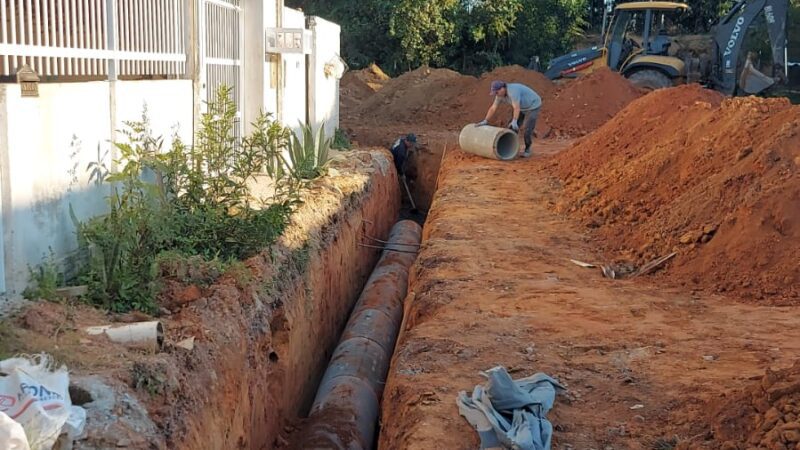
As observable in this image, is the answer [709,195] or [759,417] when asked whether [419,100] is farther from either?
[759,417]

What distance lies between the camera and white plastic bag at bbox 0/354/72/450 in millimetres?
3398

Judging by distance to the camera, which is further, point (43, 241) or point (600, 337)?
point (600, 337)

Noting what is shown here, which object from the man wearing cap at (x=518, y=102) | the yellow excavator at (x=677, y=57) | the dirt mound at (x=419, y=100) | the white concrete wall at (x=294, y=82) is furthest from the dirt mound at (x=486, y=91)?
the white concrete wall at (x=294, y=82)

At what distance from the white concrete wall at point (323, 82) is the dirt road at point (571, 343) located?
623 centimetres

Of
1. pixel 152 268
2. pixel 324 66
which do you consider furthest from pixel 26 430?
pixel 324 66

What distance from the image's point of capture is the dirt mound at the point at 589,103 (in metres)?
20.2

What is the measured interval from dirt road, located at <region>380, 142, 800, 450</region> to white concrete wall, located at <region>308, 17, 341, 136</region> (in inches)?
245

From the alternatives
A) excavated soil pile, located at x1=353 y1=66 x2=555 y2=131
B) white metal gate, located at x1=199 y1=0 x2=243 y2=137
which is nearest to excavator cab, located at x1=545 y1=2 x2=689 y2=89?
excavated soil pile, located at x1=353 y1=66 x2=555 y2=131

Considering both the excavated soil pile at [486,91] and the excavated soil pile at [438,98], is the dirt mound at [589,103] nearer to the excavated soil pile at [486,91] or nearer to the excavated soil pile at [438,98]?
the excavated soil pile at [486,91]

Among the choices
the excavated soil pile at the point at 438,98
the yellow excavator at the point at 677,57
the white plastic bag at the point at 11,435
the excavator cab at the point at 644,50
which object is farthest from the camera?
Result: the excavated soil pile at the point at 438,98

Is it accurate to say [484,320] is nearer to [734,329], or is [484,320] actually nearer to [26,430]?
[734,329]

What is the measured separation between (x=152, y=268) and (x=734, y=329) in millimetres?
4339

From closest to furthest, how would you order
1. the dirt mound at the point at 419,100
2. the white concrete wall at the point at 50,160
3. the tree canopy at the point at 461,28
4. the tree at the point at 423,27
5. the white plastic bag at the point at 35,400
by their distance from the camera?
1. the white plastic bag at the point at 35,400
2. the white concrete wall at the point at 50,160
3. the dirt mound at the point at 419,100
4. the tree at the point at 423,27
5. the tree canopy at the point at 461,28

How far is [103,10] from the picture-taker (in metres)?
6.79
